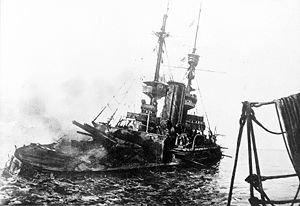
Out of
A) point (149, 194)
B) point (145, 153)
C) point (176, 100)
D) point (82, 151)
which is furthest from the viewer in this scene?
point (176, 100)

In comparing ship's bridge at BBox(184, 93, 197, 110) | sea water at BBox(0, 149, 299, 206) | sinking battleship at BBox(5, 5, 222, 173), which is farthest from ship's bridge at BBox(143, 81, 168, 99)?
sea water at BBox(0, 149, 299, 206)

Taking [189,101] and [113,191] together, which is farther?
[189,101]

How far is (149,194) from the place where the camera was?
10.1 meters

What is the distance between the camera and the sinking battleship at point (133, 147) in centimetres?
1072

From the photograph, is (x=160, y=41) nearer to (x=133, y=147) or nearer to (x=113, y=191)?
(x=133, y=147)

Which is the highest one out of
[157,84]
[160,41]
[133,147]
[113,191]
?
[160,41]

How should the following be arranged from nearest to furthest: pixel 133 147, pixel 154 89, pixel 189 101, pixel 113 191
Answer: pixel 113 191, pixel 133 147, pixel 154 89, pixel 189 101

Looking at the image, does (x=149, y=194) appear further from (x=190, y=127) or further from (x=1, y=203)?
(x=190, y=127)

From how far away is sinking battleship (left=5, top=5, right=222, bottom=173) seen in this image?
35.2 ft

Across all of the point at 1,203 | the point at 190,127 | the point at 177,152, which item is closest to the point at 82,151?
the point at 1,203

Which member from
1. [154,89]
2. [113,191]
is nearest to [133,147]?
[113,191]

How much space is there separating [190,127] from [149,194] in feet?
45.8

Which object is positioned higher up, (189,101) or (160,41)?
(160,41)

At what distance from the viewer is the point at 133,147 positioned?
1303 cm
